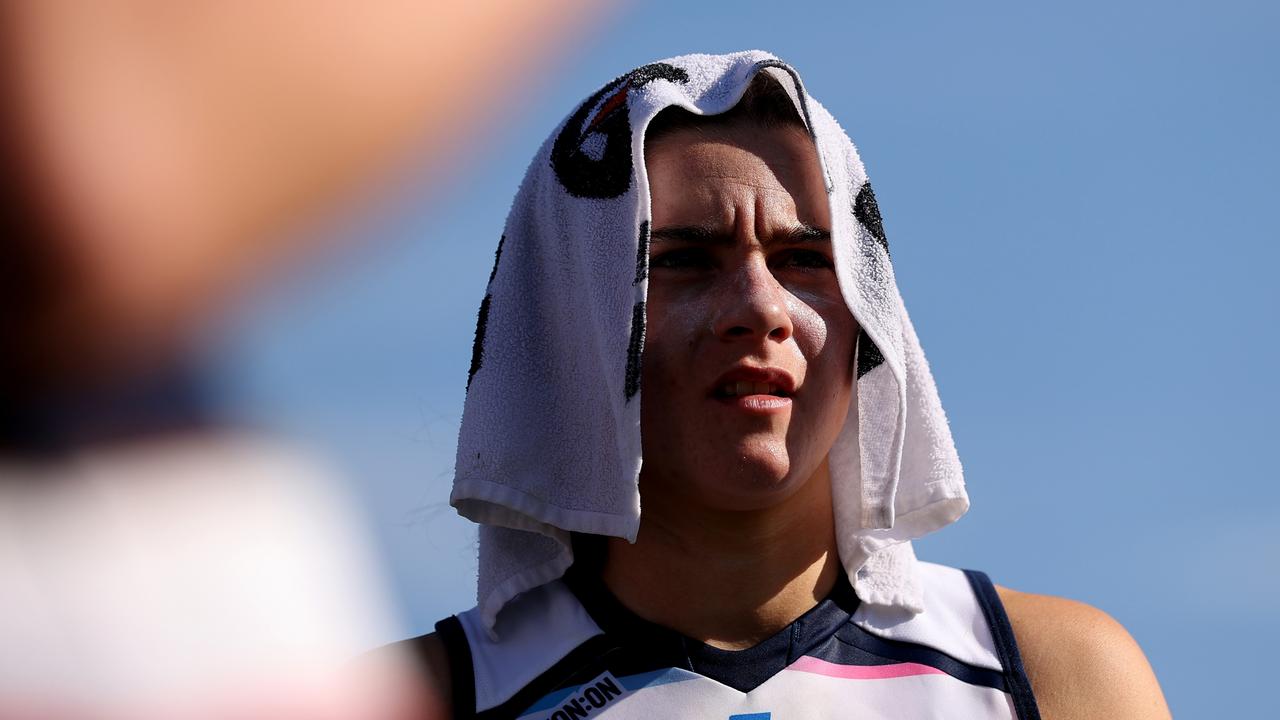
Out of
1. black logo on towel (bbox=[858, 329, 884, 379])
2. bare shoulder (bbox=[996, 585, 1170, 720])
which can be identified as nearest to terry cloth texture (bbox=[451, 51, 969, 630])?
black logo on towel (bbox=[858, 329, 884, 379])

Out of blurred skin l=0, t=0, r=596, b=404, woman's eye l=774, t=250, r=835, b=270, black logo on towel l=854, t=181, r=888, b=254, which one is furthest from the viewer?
black logo on towel l=854, t=181, r=888, b=254

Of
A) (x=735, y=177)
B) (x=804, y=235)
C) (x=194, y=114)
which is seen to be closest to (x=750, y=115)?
(x=735, y=177)

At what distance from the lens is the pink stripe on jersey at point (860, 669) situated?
2.82 m

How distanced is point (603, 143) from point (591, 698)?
121 cm

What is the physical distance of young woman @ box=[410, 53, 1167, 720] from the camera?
109 inches

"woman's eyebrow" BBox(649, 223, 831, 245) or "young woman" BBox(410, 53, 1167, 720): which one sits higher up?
"woman's eyebrow" BBox(649, 223, 831, 245)

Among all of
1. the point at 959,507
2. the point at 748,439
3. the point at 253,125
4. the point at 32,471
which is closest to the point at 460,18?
the point at 253,125

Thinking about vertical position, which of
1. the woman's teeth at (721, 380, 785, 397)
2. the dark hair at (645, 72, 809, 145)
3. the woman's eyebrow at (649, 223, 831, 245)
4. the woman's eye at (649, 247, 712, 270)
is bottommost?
the woman's teeth at (721, 380, 785, 397)

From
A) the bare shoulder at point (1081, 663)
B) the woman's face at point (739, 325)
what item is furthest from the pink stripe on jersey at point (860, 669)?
the woman's face at point (739, 325)

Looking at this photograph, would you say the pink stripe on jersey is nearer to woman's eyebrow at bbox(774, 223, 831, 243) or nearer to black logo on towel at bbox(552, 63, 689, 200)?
woman's eyebrow at bbox(774, 223, 831, 243)

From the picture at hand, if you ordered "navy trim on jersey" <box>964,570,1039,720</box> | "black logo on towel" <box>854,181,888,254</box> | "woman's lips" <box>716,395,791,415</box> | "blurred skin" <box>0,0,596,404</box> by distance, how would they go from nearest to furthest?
"blurred skin" <box>0,0,596,404</box> < "woman's lips" <box>716,395,791,415</box> < "navy trim on jersey" <box>964,570,1039,720</box> < "black logo on towel" <box>854,181,888,254</box>

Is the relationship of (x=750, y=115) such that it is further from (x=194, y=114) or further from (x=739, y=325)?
(x=194, y=114)

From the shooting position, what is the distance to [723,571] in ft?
9.43

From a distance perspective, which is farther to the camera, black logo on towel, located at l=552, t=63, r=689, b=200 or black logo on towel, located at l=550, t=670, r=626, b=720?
black logo on towel, located at l=552, t=63, r=689, b=200
